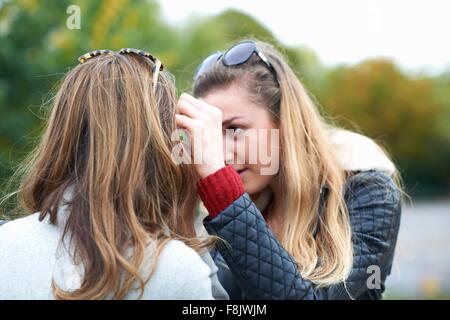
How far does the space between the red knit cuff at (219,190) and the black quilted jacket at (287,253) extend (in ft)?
0.09

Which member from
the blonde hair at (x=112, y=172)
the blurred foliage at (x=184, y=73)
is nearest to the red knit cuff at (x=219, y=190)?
the blonde hair at (x=112, y=172)

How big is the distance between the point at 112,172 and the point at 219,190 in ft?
1.42

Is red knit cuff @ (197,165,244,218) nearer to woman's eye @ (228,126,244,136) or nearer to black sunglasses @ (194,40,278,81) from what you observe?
woman's eye @ (228,126,244,136)

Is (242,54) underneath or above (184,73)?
underneath

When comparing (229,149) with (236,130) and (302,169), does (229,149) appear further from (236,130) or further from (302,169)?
(302,169)

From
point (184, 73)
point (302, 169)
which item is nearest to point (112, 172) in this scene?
point (302, 169)

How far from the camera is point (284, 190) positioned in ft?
8.54

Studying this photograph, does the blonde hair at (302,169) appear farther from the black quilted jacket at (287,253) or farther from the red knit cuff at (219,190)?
the red knit cuff at (219,190)

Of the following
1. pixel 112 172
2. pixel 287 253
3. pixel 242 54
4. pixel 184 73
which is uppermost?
pixel 184 73

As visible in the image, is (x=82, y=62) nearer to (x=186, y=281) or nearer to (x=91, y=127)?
(x=91, y=127)

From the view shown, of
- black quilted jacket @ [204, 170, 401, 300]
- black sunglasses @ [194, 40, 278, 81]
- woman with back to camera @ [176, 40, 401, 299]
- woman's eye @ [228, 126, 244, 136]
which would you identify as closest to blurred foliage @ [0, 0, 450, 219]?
black sunglasses @ [194, 40, 278, 81]

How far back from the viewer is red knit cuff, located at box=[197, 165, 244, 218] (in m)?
1.95
